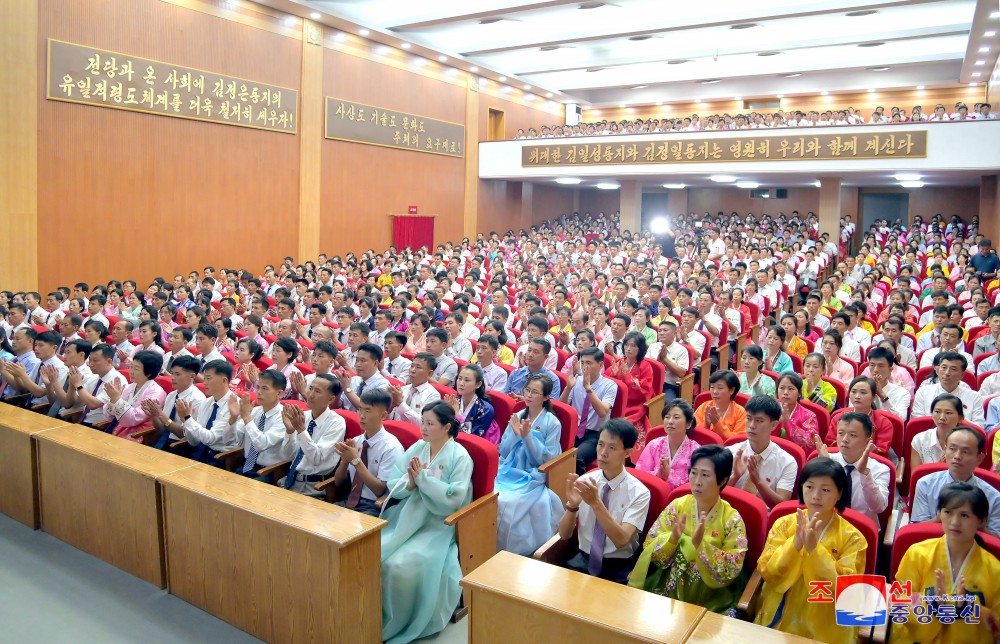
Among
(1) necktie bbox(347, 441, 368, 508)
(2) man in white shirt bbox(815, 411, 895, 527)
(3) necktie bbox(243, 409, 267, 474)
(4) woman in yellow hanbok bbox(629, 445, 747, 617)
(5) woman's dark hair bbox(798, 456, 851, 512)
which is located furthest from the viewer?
→ (3) necktie bbox(243, 409, 267, 474)

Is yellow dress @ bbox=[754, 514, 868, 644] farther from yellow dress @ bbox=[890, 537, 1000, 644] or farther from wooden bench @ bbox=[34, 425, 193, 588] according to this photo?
wooden bench @ bbox=[34, 425, 193, 588]

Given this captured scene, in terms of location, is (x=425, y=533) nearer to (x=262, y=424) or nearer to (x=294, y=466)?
(x=294, y=466)

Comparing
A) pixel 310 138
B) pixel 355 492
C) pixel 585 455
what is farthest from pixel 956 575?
pixel 310 138

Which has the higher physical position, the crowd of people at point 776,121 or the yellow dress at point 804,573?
the crowd of people at point 776,121

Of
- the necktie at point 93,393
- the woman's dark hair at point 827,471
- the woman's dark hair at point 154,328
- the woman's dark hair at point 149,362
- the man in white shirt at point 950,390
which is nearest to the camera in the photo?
the woman's dark hair at point 827,471

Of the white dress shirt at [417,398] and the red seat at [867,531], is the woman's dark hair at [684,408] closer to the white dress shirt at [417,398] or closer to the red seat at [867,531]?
the red seat at [867,531]

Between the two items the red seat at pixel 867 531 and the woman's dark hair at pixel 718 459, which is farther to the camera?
the woman's dark hair at pixel 718 459

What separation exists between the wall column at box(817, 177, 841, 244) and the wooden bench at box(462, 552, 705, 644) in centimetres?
1114

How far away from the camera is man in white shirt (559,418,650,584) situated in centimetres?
253

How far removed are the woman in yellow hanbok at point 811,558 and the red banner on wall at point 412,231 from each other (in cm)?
1140

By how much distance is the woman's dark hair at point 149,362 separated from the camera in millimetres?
3891

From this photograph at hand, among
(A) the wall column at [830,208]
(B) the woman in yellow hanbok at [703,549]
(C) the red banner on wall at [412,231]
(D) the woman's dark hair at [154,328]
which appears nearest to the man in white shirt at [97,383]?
(D) the woman's dark hair at [154,328]

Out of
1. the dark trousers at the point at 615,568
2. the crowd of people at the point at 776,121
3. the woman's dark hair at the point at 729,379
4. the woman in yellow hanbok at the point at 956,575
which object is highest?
the crowd of people at the point at 776,121

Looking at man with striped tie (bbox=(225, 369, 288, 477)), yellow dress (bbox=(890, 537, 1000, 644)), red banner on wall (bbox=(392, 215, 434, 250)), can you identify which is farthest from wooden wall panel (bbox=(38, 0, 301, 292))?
yellow dress (bbox=(890, 537, 1000, 644))
